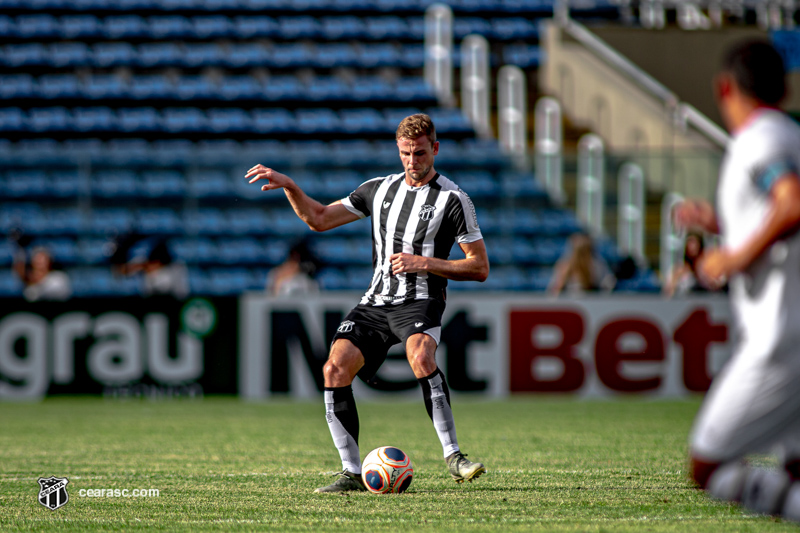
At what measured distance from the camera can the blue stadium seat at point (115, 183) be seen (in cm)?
1457

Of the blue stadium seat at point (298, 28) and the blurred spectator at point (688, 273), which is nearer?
the blurred spectator at point (688, 273)

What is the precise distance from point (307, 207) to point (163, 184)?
8892mm

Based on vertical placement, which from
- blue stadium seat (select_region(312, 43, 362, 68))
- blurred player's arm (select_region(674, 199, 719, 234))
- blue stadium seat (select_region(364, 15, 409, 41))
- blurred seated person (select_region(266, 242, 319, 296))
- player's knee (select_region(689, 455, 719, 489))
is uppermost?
blue stadium seat (select_region(364, 15, 409, 41))

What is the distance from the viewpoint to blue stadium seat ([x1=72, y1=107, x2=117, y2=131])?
18.6 metres

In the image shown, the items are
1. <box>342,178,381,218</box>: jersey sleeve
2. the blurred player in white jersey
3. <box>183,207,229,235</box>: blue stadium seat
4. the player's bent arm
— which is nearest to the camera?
the player's bent arm

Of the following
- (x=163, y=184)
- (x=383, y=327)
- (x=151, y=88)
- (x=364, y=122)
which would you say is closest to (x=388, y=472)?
(x=383, y=327)

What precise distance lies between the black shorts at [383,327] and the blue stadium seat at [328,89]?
13.9 m

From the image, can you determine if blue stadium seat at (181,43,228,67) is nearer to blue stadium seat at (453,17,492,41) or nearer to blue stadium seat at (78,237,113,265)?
blue stadium seat at (453,17,492,41)

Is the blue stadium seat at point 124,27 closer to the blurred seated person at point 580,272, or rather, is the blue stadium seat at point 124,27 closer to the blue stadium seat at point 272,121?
the blue stadium seat at point 272,121

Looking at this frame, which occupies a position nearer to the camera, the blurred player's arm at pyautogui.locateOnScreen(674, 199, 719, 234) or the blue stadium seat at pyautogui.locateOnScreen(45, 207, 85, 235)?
the blurred player's arm at pyautogui.locateOnScreen(674, 199, 719, 234)

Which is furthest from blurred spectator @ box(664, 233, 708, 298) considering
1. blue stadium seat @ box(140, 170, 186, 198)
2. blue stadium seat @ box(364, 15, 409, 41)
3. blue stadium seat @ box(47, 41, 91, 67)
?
blue stadium seat @ box(47, 41, 91, 67)

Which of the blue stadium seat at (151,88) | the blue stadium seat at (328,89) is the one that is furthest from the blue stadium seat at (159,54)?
the blue stadium seat at (328,89)

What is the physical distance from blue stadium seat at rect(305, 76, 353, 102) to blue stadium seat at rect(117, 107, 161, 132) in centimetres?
281

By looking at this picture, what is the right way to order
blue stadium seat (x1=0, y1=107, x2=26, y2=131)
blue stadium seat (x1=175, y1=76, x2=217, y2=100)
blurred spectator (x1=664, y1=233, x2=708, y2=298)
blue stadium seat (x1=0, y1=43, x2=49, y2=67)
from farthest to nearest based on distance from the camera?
blue stadium seat (x1=0, y1=43, x2=49, y2=67) < blue stadium seat (x1=175, y1=76, x2=217, y2=100) < blue stadium seat (x1=0, y1=107, x2=26, y2=131) < blurred spectator (x1=664, y1=233, x2=708, y2=298)
